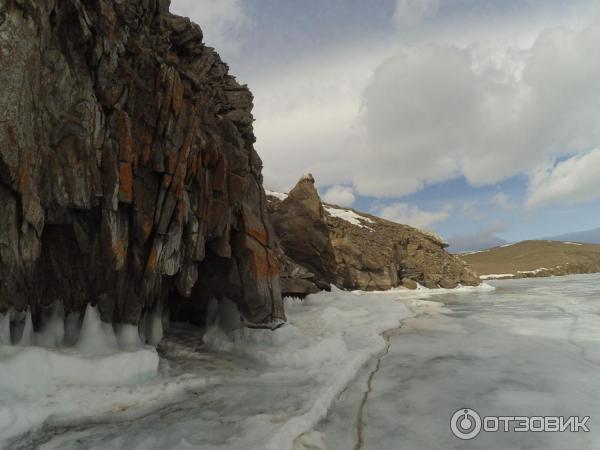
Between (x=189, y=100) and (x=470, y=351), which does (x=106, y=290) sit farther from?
(x=470, y=351)

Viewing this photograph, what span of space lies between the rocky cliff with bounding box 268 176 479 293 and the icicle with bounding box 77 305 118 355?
90.1ft

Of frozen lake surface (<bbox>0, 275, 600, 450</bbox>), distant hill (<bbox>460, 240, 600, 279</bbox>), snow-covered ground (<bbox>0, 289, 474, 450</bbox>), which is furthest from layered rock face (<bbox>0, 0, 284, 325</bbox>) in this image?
Answer: distant hill (<bbox>460, 240, 600, 279</bbox>)

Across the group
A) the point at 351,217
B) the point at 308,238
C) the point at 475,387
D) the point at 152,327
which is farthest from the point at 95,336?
the point at 351,217

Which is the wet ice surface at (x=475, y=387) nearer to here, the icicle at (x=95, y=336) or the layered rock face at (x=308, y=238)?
the icicle at (x=95, y=336)

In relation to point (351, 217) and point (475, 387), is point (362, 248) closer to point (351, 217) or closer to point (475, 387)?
point (351, 217)

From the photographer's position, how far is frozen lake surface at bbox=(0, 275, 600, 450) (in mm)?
7906

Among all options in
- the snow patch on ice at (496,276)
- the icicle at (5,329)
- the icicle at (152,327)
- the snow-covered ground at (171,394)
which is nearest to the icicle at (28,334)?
the icicle at (5,329)

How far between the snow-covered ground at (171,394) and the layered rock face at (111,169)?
2362mm

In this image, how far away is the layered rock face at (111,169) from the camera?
10438mm

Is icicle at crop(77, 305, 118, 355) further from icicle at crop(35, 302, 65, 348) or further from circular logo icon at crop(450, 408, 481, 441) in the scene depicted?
circular logo icon at crop(450, 408, 481, 441)

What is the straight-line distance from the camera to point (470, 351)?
15.1 meters

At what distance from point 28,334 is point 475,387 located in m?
13.9

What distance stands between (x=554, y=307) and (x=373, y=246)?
101ft

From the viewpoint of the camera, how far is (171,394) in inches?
420
